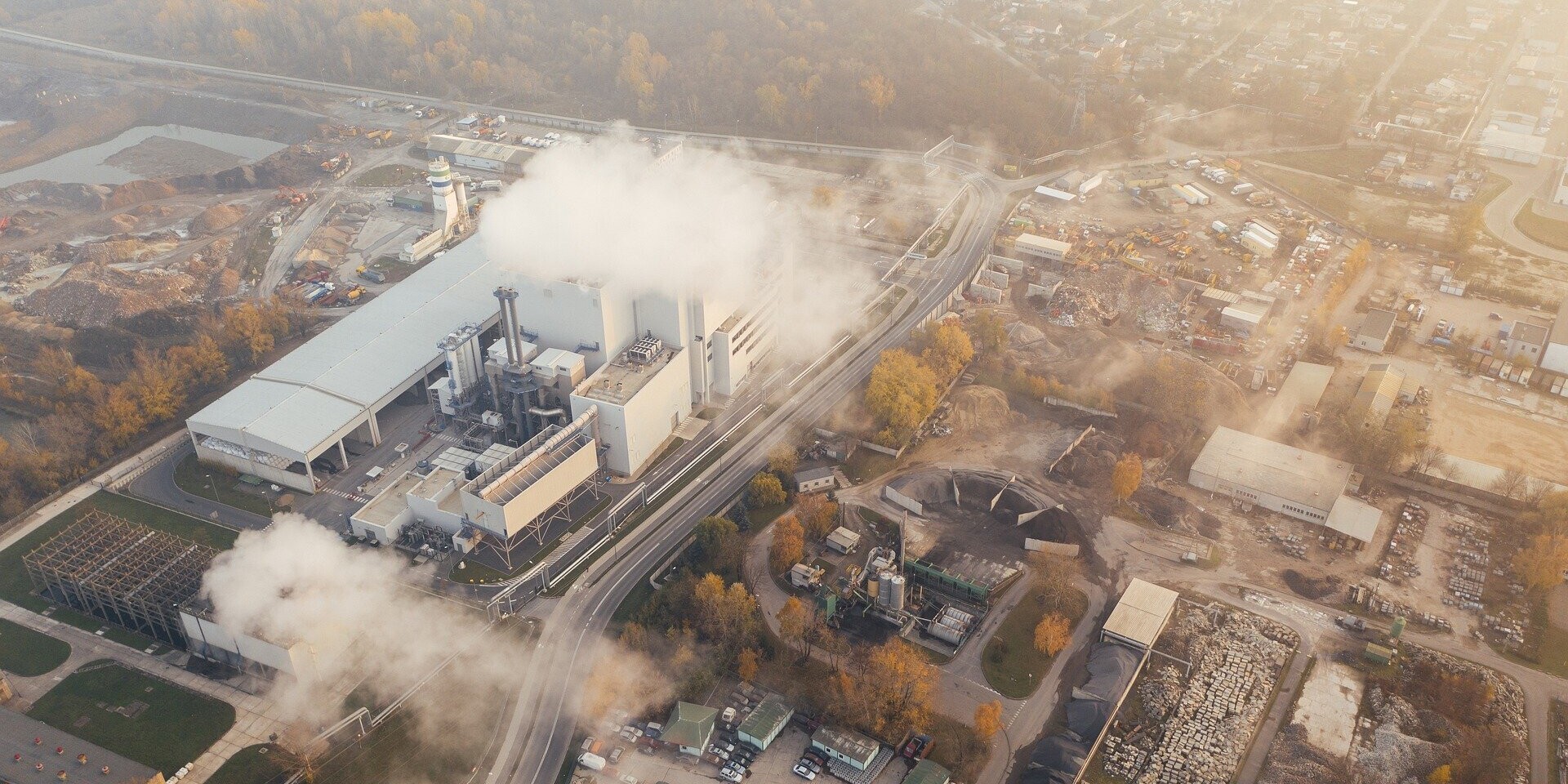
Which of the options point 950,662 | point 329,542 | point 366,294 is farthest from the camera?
point 366,294

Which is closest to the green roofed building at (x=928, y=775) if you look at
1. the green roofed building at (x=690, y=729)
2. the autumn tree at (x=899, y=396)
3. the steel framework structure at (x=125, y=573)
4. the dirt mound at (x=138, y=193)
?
the green roofed building at (x=690, y=729)

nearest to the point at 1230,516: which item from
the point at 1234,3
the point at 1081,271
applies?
the point at 1081,271

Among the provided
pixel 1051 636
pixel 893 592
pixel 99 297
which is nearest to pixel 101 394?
pixel 99 297

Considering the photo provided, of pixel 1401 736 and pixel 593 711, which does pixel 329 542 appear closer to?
pixel 593 711

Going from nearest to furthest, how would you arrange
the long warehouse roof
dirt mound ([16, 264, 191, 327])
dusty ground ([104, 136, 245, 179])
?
the long warehouse roof → dirt mound ([16, 264, 191, 327]) → dusty ground ([104, 136, 245, 179])

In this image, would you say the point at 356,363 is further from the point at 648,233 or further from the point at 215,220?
the point at 215,220

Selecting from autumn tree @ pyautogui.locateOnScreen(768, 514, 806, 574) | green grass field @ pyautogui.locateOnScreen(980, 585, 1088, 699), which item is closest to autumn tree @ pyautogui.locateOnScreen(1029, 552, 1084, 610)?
green grass field @ pyautogui.locateOnScreen(980, 585, 1088, 699)

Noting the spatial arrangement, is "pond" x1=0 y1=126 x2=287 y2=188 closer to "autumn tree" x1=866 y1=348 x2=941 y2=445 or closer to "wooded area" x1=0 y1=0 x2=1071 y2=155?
"wooded area" x1=0 y1=0 x2=1071 y2=155
